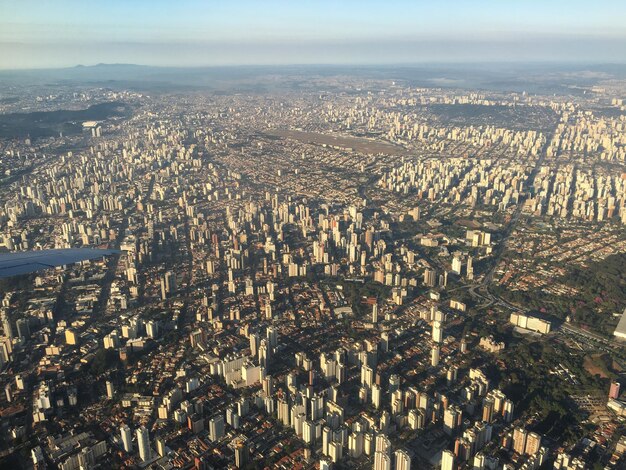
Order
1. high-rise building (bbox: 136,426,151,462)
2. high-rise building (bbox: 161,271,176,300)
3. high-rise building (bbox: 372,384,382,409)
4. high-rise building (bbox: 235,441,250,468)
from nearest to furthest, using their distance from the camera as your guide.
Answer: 1. high-rise building (bbox: 235,441,250,468)
2. high-rise building (bbox: 136,426,151,462)
3. high-rise building (bbox: 372,384,382,409)
4. high-rise building (bbox: 161,271,176,300)

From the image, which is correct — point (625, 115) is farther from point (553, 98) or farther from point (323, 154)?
point (323, 154)

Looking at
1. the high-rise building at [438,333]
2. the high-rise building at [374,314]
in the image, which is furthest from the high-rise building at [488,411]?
the high-rise building at [374,314]

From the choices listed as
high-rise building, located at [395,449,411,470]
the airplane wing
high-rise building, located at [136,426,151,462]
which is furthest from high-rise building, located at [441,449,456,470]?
the airplane wing

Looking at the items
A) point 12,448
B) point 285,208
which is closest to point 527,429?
point 12,448

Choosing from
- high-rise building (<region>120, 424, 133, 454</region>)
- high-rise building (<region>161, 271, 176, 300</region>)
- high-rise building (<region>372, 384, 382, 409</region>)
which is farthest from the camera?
high-rise building (<region>161, 271, 176, 300</region>)

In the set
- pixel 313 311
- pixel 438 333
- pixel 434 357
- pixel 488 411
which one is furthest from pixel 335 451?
pixel 313 311

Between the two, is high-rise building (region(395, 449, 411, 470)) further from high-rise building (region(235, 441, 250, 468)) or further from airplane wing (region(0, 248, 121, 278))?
airplane wing (region(0, 248, 121, 278))
